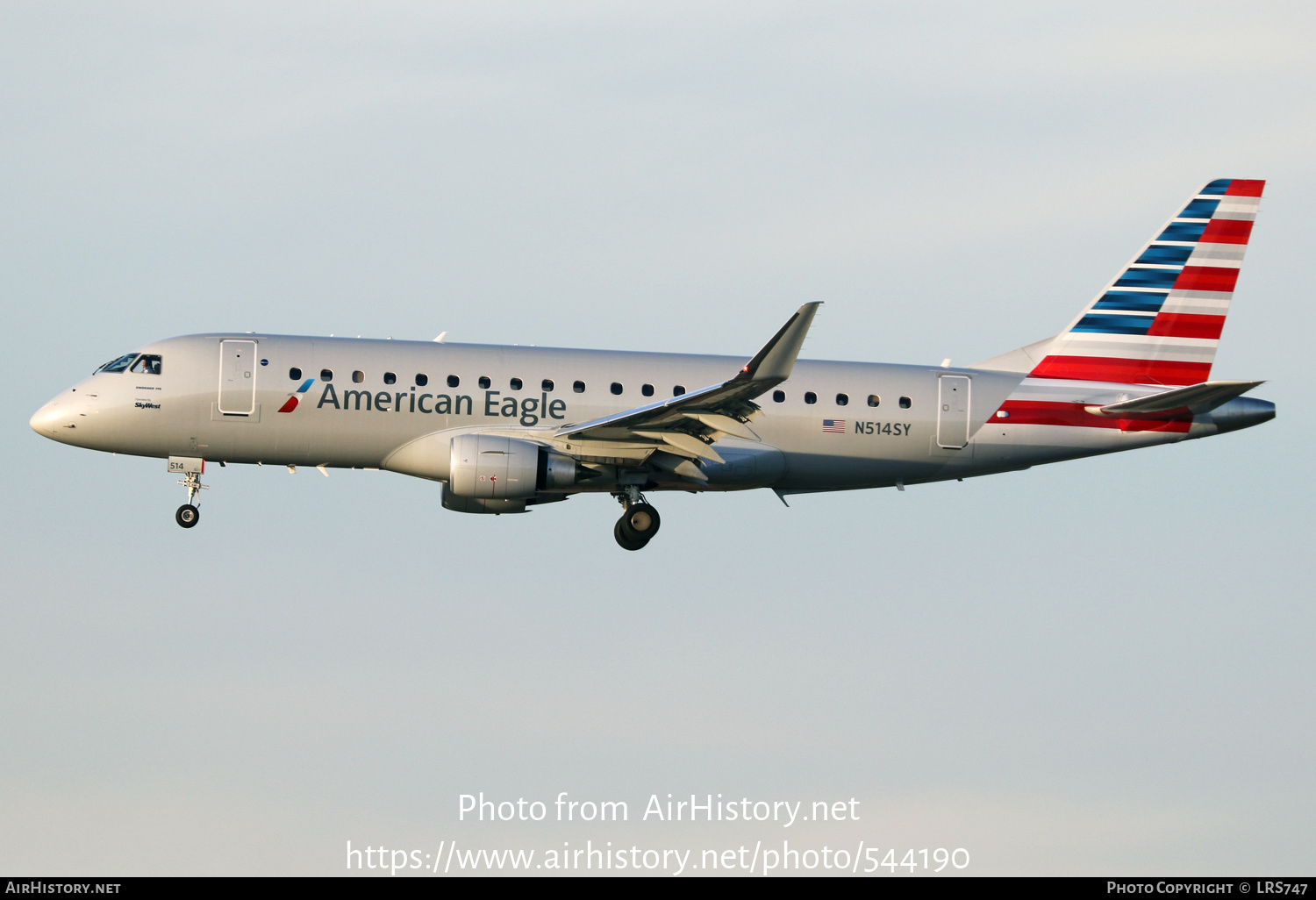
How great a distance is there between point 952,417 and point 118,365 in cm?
1961

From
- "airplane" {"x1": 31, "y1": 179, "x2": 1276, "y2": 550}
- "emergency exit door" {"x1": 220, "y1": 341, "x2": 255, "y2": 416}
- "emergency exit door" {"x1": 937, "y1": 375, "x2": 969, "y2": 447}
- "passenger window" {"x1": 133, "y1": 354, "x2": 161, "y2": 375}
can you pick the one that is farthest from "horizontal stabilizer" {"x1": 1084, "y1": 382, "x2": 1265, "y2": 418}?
"passenger window" {"x1": 133, "y1": 354, "x2": 161, "y2": 375}

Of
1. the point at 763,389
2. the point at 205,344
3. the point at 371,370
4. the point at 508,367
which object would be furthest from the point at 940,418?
the point at 205,344

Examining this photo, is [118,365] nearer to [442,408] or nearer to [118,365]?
[118,365]

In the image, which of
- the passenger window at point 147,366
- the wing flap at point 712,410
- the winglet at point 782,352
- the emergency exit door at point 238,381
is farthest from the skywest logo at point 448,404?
the winglet at point 782,352

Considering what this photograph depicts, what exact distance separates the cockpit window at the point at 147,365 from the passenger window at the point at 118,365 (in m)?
0.19

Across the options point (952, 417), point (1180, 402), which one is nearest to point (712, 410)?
point (952, 417)

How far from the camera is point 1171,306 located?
39.0 m

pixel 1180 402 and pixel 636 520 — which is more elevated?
pixel 1180 402

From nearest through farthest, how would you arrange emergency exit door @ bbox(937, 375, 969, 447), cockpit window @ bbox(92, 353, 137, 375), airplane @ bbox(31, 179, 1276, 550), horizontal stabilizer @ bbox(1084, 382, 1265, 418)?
airplane @ bbox(31, 179, 1276, 550)
horizontal stabilizer @ bbox(1084, 382, 1265, 418)
cockpit window @ bbox(92, 353, 137, 375)
emergency exit door @ bbox(937, 375, 969, 447)

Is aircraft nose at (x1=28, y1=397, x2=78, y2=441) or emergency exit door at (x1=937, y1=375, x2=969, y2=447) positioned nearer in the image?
aircraft nose at (x1=28, y1=397, x2=78, y2=441)

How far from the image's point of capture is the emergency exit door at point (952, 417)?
3647 cm

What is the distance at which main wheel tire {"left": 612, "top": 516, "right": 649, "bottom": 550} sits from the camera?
3553cm

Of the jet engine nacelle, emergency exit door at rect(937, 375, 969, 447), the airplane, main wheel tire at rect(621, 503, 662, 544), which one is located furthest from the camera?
emergency exit door at rect(937, 375, 969, 447)

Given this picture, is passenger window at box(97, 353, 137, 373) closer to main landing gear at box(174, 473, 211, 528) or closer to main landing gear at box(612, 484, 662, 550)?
main landing gear at box(174, 473, 211, 528)
